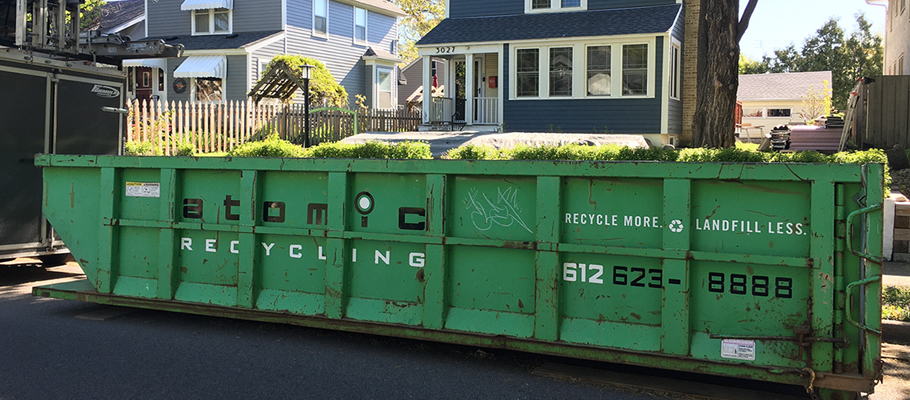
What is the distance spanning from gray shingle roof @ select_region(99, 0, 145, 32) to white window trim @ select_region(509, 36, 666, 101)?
2041cm

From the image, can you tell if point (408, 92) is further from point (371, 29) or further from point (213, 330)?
point (213, 330)

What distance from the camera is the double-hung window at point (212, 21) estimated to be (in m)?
30.4

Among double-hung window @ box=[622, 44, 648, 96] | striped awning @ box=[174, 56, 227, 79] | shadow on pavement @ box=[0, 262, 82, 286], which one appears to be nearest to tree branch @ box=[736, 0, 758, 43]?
double-hung window @ box=[622, 44, 648, 96]

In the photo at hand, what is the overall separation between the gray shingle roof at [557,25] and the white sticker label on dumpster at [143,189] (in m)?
16.6

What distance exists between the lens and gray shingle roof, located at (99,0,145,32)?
34.0m

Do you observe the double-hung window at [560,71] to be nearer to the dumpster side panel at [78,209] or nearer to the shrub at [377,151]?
the shrub at [377,151]

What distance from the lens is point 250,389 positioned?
473cm

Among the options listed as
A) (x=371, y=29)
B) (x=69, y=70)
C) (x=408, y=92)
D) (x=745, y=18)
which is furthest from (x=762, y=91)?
(x=69, y=70)

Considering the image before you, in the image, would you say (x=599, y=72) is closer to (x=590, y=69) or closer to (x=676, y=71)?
(x=590, y=69)

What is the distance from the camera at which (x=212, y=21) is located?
30.5 m

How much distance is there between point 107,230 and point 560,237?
13.4 feet

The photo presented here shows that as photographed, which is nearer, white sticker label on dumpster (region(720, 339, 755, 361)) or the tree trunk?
white sticker label on dumpster (region(720, 339, 755, 361))

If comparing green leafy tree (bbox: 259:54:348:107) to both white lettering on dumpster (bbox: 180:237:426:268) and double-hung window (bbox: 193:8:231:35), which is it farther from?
white lettering on dumpster (bbox: 180:237:426:268)

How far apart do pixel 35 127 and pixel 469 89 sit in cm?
1581
